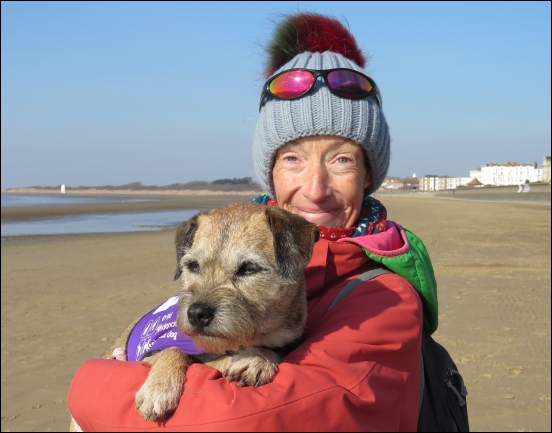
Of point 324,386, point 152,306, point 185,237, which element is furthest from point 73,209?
point 324,386

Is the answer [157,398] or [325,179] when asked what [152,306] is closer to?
[325,179]

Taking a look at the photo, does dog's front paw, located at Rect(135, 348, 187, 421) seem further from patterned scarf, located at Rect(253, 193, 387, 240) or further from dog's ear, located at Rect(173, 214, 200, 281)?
patterned scarf, located at Rect(253, 193, 387, 240)

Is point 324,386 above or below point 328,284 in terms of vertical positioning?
below

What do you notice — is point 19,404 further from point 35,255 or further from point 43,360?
point 35,255

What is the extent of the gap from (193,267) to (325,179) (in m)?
1.15

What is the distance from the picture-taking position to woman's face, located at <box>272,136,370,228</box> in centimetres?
396

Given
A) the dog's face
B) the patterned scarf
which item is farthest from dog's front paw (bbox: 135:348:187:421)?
the patterned scarf

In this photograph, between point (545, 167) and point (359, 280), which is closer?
point (359, 280)

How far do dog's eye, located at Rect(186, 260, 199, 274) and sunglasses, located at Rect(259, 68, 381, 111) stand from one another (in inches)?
56.9

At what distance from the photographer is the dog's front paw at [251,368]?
9.19ft

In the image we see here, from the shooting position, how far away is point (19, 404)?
27.9ft

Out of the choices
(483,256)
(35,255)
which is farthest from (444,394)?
(35,255)

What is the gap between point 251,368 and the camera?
289 centimetres

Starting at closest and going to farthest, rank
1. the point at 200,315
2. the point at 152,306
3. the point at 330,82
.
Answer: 1. the point at 200,315
2. the point at 330,82
3. the point at 152,306
